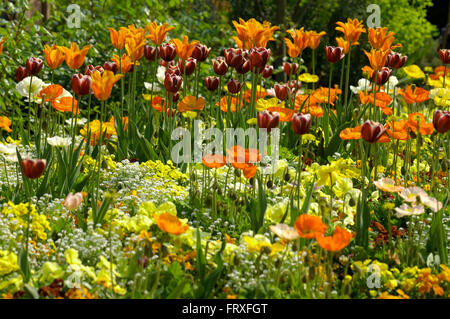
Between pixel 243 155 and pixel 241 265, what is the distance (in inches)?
16.7

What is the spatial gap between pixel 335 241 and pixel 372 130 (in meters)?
0.59

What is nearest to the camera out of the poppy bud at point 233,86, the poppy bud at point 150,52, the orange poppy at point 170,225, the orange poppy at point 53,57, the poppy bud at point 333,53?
the orange poppy at point 170,225

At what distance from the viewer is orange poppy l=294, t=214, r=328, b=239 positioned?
1994 millimetres

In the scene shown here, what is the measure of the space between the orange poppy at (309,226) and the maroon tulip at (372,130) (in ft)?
1.79

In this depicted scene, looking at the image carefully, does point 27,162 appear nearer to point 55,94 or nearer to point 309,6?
point 55,94

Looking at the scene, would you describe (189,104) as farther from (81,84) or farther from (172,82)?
(81,84)

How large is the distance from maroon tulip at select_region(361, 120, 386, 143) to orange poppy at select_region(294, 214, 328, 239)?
545 mm

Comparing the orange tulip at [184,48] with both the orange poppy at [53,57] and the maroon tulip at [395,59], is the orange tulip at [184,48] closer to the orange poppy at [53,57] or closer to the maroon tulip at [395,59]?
the orange poppy at [53,57]

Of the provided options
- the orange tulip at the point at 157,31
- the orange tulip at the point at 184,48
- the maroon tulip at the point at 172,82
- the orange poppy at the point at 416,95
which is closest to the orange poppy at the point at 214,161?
the maroon tulip at the point at 172,82

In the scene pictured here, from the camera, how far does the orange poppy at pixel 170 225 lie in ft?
6.32

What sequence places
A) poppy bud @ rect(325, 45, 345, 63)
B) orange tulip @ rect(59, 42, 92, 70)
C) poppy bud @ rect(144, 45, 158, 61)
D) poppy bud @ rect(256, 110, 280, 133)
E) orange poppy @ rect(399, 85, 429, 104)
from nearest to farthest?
poppy bud @ rect(256, 110, 280, 133) → orange tulip @ rect(59, 42, 92, 70) → orange poppy @ rect(399, 85, 429, 104) → poppy bud @ rect(325, 45, 345, 63) → poppy bud @ rect(144, 45, 158, 61)

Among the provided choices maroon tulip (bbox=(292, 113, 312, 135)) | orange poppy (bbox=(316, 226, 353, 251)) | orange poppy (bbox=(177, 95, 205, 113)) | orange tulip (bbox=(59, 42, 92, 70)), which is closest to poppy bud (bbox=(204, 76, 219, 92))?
orange poppy (bbox=(177, 95, 205, 113))

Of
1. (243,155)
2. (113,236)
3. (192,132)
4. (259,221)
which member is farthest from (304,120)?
(192,132)

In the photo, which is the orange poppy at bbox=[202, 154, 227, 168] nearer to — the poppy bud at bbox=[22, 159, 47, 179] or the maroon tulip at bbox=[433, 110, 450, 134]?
the poppy bud at bbox=[22, 159, 47, 179]
